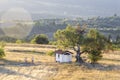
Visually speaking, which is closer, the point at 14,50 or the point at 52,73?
the point at 52,73

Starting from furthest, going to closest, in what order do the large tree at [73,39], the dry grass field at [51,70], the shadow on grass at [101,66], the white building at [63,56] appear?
1. the large tree at [73,39]
2. the white building at [63,56]
3. the shadow on grass at [101,66]
4. the dry grass field at [51,70]

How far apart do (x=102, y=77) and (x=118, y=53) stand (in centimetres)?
2952

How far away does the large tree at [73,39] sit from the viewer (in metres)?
54.3

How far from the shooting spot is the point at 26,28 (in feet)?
545

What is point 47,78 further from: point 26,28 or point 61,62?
point 26,28

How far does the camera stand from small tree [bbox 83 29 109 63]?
53.8 meters

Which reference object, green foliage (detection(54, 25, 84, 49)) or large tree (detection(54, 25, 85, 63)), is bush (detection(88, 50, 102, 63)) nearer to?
large tree (detection(54, 25, 85, 63))

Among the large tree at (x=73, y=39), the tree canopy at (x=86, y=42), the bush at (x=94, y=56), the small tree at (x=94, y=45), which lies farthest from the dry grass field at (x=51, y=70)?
the large tree at (x=73, y=39)

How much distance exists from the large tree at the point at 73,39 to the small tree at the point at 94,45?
95 centimetres

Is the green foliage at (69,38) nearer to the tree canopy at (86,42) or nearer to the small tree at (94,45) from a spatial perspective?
the tree canopy at (86,42)

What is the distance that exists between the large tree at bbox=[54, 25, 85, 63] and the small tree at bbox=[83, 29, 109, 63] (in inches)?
37.3

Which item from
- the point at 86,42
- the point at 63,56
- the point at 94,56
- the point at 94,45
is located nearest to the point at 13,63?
the point at 63,56

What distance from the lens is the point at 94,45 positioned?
5378 cm

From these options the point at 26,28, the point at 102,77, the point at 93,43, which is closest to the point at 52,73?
the point at 102,77
